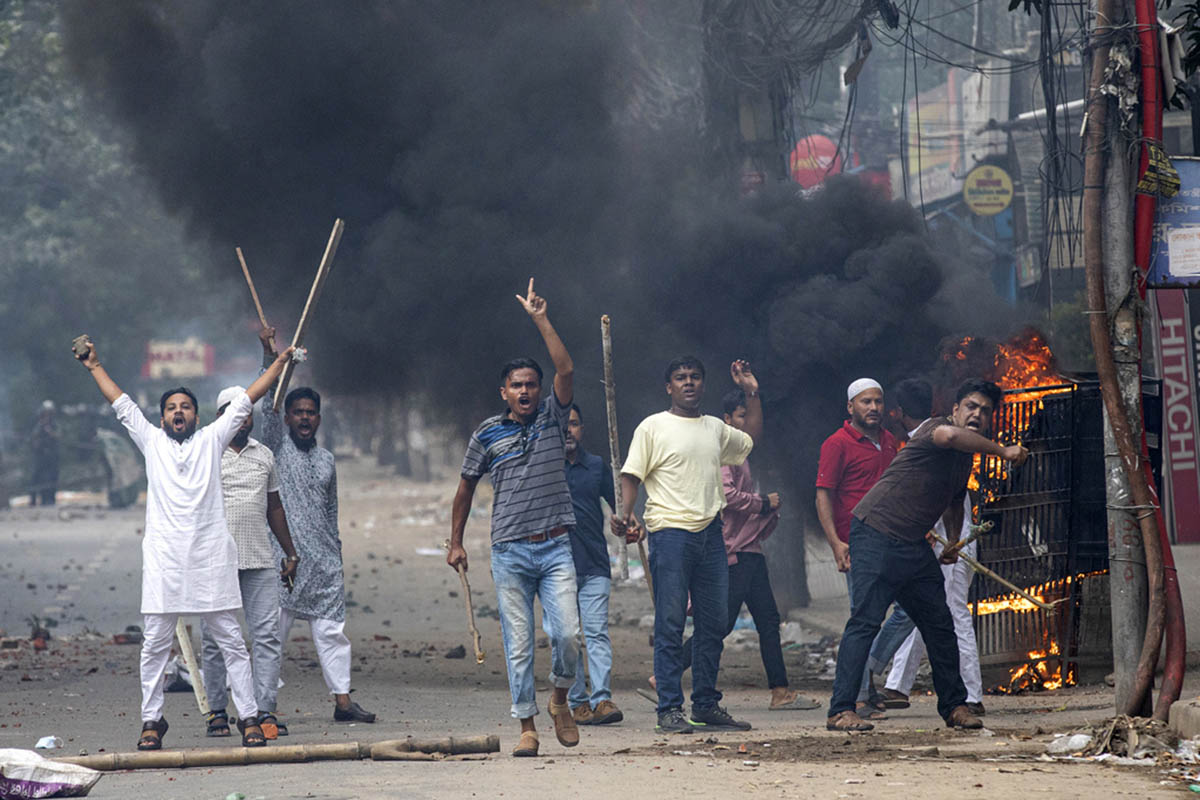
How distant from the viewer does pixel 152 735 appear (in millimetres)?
6379

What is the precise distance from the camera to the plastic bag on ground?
504 cm

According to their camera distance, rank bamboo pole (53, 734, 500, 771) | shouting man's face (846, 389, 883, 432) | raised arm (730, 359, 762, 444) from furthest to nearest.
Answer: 1. raised arm (730, 359, 762, 444)
2. shouting man's face (846, 389, 883, 432)
3. bamboo pole (53, 734, 500, 771)

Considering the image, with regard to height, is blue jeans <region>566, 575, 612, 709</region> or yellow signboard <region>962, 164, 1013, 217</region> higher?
yellow signboard <region>962, 164, 1013, 217</region>

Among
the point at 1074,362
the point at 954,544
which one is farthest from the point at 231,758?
the point at 1074,362

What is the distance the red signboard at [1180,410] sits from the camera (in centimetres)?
1312

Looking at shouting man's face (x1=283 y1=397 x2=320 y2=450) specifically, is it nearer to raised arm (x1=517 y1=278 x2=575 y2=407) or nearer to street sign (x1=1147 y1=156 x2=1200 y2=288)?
raised arm (x1=517 y1=278 x2=575 y2=407)

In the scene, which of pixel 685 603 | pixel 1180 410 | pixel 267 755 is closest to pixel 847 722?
pixel 685 603

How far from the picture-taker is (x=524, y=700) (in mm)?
6152

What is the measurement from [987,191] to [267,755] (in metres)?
18.1

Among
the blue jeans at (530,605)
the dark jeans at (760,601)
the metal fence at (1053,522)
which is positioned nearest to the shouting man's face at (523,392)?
the blue jeans at (530,605)

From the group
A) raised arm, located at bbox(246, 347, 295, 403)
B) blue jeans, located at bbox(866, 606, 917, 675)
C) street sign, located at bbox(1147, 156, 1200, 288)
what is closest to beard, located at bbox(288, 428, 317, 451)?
raised arm, located at bbox(246, 347, 295, 403)

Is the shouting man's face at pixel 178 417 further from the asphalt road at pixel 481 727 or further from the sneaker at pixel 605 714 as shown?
the sneaker at pixel 605 714

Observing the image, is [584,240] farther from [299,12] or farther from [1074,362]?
[1074,362]

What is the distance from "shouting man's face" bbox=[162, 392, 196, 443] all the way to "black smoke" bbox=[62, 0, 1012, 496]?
436 centimetres
